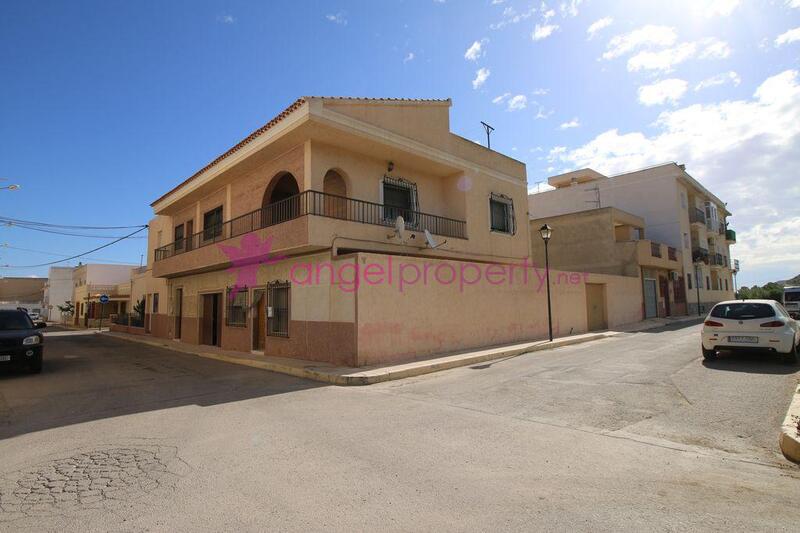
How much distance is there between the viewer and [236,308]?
52.7 feet

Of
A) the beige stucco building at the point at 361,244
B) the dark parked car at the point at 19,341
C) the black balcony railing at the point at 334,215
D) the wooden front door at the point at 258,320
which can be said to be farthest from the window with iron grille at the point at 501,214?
the dark parked car at the point at 19,341

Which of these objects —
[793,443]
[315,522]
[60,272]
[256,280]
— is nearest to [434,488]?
[315,522]

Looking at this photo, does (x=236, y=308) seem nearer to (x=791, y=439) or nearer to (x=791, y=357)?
(x=791, y=439)

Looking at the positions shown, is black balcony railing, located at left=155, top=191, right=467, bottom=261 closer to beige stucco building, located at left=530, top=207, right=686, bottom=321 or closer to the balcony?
beige stucco building, located at left=530, top=207, right=686, bottom=321

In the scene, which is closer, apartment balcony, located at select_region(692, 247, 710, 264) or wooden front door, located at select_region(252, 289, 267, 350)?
wooden front door, located at select_region(252, 289, 267, 350)

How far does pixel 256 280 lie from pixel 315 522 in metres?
12.7

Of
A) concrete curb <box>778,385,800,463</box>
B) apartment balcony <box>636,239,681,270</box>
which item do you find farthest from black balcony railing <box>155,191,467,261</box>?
apartment balcony <box>636,239,681,270</box>

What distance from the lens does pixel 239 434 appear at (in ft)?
17.6

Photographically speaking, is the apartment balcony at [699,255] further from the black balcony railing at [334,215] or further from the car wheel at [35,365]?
the car wheel at [35,365]

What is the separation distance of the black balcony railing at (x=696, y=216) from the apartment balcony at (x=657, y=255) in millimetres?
5917

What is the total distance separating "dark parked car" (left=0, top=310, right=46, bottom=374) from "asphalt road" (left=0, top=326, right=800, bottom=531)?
1844 mm

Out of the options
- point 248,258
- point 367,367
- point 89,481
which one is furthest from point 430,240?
point 89,481

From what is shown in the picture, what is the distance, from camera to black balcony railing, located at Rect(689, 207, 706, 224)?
34.4 m

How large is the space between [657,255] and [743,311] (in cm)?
1968
